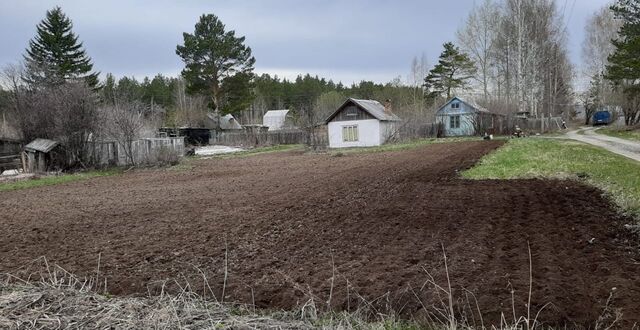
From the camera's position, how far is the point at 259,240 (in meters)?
6.43

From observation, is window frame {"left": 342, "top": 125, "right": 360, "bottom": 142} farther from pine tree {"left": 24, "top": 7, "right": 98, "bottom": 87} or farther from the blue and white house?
pine tree {"left": 24, "top": 7, "right": 98, "bottom": 87}

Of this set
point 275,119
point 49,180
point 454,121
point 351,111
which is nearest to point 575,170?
point 49,180

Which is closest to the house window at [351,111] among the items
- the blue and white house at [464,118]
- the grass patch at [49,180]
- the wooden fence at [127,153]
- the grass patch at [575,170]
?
the blue and white house at [464,118]

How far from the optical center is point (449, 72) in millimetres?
55906

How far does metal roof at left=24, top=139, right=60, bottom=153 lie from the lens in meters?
20.1

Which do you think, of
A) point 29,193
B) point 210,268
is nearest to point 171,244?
point 210,268

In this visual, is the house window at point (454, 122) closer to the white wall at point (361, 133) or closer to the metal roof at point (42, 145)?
the white wall at point (361, 133)

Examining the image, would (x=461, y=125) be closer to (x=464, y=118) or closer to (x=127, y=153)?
(x=464, y=118)

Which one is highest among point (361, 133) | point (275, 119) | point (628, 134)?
point (275, 119)

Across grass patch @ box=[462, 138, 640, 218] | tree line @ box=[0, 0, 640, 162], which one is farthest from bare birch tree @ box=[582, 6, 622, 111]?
grass patch @ box=[462, 138, 640, 218]

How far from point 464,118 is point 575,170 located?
2945cm

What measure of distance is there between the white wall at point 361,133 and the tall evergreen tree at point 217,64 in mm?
18411

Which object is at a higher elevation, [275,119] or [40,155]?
[275,119]

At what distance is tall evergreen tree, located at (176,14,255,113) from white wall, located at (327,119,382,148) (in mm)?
18411
